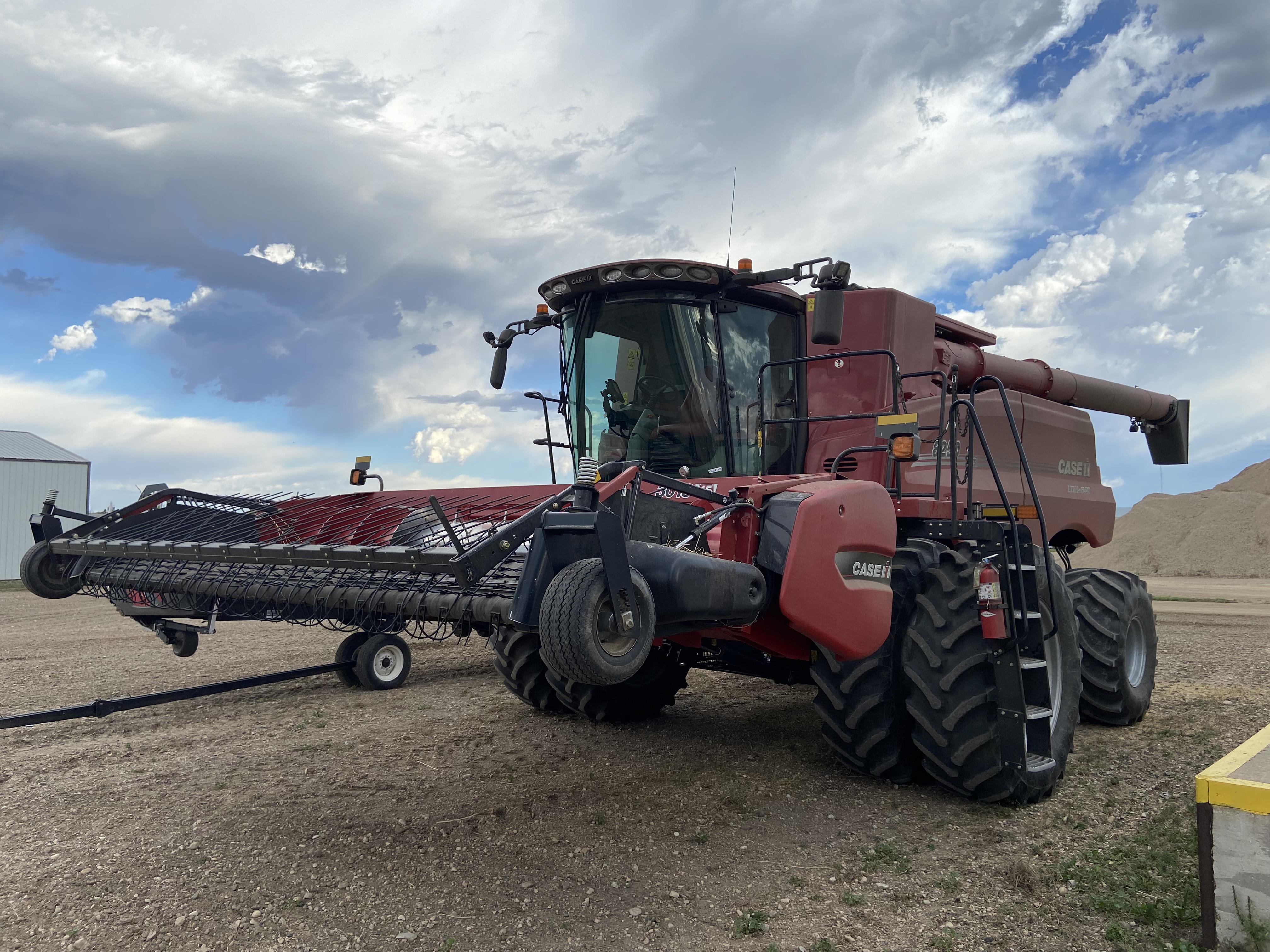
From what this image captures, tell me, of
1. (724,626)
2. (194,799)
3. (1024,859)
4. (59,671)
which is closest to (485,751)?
(194,799)

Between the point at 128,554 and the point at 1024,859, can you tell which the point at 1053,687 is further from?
the point at 128,554

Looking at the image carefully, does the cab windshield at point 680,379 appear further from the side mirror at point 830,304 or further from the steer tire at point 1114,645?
the steer tire at point 1114,645

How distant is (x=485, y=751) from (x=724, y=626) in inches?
90.1

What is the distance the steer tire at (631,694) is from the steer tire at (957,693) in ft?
5.72

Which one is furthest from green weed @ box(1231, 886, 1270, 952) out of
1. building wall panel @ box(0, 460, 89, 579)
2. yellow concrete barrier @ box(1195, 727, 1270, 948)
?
building wall panel @ box(0, 460, 89, 579)

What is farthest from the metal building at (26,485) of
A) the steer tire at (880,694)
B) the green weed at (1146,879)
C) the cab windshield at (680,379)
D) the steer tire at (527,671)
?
the green weed at (1146,879)

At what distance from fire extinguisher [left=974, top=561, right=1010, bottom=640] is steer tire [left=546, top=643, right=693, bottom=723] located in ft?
6.82

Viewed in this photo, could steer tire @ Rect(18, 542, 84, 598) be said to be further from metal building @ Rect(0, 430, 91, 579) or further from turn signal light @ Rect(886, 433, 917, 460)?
metal building @ Rect(0, 430, 91, 579)

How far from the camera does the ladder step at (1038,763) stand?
441cm

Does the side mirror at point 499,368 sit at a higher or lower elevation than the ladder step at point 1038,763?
higher

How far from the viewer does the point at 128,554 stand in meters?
5.15

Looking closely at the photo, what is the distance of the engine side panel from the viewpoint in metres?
3.62

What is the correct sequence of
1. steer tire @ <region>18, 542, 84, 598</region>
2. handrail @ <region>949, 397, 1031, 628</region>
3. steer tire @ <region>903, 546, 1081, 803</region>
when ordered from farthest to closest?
steer tire @ <region>18, 542, 84, 598</region> → handrail @ <region>949, 397, 1031, 628</region> → steer tire @ <region>903, 546, 1081, 803</region>

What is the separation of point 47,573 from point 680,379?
13.0 feet
